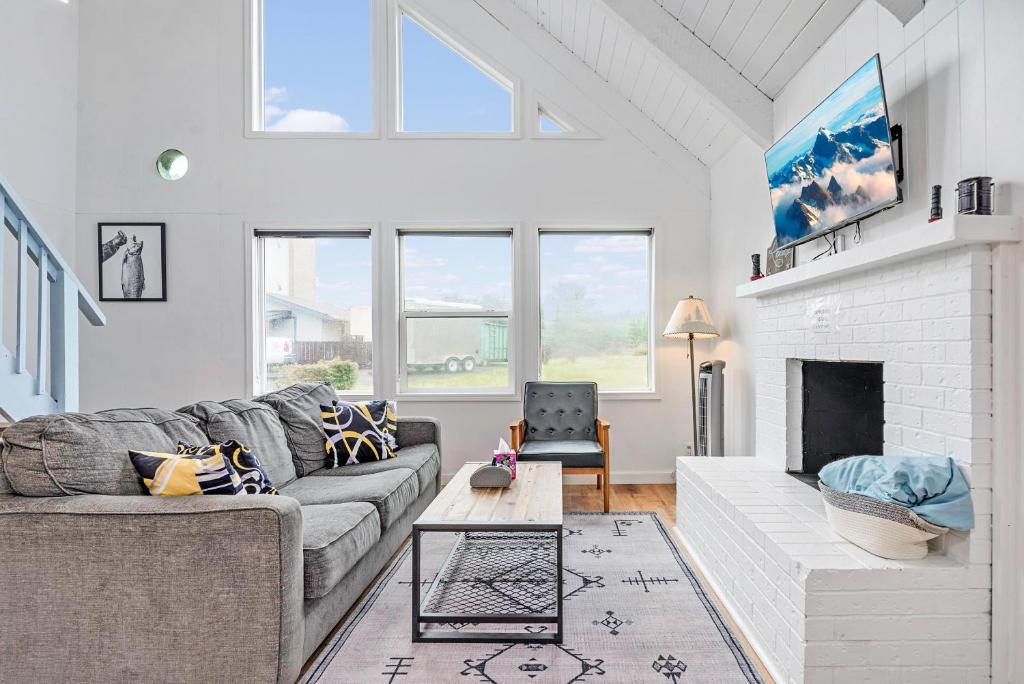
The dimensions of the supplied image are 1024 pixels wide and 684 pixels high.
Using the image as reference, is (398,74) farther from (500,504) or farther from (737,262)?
(500,504)

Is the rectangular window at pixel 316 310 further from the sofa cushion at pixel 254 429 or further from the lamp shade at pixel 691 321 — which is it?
the lamp shade at pixel 691 321

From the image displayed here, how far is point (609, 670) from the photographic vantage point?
→ 6.58ft

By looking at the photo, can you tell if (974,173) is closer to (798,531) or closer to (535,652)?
(798,531)

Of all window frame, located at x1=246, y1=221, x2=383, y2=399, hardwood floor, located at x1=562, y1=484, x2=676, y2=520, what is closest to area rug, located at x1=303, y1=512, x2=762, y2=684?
hardwood floor, located at x1=562, y1=484, x2=676, y2=520

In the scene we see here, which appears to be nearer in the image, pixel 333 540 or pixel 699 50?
pixel 333 540

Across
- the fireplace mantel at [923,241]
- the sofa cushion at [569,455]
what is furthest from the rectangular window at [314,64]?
the fireplace mantel at [923,241]

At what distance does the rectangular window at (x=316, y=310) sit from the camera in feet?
15.9

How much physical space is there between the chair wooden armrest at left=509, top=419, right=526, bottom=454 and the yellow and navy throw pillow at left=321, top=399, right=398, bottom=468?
2.58 ft

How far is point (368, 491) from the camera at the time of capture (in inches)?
108

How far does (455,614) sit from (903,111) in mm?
2587

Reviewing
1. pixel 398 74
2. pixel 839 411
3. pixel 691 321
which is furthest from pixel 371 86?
pixel 839 411

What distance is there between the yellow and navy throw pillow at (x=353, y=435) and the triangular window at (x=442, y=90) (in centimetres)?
238

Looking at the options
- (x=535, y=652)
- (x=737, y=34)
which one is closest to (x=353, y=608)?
(x=535, y=652)

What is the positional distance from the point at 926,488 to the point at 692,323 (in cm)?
248
